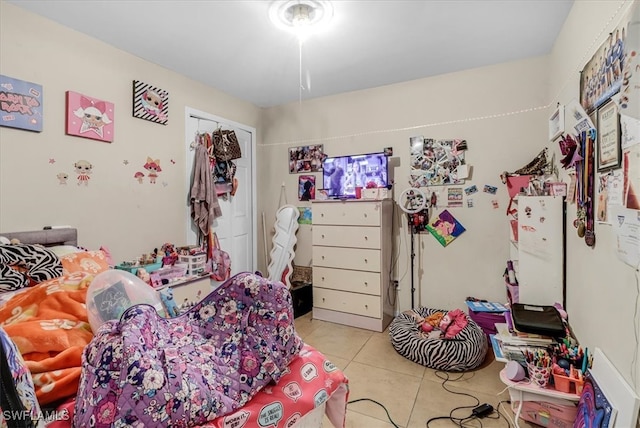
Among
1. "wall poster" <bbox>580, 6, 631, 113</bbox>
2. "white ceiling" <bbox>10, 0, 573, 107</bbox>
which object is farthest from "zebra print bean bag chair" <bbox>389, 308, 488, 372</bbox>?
"white ceiling" <bbox>10, 0, 573, 107</bbox>

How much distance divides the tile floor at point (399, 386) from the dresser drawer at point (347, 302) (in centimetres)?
25

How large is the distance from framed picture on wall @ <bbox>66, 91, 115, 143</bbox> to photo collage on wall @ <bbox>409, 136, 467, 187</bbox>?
2.69 m

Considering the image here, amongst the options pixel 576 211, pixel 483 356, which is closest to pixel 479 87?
pixel 576 211

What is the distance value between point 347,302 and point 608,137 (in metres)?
2.31

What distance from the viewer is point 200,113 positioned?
3.13 m

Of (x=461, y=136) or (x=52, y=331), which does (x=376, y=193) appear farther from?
(x=52, y=331)

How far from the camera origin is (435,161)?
3.01m

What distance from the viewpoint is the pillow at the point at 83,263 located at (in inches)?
69.4

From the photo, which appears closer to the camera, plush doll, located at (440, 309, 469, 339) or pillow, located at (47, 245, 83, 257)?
pillow, located at (47, 245, 83, 257)

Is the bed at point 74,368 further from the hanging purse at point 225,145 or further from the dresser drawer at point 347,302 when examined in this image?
the hanging purse at point 225,145

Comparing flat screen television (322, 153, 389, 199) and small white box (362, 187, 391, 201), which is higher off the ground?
flat screen television (322, 153, 389, 199)

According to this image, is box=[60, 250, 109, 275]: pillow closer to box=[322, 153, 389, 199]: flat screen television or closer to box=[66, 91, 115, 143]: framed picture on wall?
box=[66, 91, 115, 143]: framed picture on wall

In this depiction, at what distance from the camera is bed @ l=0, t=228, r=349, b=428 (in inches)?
38.4

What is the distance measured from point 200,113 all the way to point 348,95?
1606 mm
